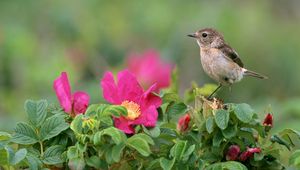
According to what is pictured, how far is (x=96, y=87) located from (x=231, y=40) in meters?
2.04

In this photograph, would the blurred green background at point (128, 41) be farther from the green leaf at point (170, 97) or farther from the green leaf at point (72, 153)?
the green leaf at point (72, 153)

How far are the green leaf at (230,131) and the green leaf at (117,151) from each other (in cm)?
33

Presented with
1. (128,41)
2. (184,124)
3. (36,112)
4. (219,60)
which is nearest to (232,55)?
(219,60)

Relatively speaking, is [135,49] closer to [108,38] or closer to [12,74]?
[108,38]

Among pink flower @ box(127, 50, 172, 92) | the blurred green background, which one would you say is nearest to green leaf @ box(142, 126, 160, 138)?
pink flower @ box(127, 50, 172, 92)

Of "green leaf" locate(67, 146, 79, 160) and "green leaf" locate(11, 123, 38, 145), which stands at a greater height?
"green leaf" locate(11, 123, 38, 145)

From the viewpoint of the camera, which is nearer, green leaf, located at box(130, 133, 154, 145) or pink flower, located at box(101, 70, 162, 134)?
green leaf, located at box(130, 133, 154, 145)

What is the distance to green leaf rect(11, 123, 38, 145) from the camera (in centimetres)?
281

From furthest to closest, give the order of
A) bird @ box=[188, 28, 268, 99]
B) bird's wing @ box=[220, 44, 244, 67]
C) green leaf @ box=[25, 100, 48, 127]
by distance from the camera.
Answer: bird's wing @ box=[220, 44, 244, 67]
bird @ box=[188, 28, 268, 99]
green leaf @ box=[25, 100, 48, 127]

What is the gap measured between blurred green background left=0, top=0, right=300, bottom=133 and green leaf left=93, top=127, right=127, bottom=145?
13.0 ft

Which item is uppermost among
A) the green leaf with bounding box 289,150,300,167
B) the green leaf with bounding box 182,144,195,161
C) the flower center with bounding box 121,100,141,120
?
the flower center with bounding box 121,100,141,120

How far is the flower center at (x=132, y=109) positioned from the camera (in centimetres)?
289

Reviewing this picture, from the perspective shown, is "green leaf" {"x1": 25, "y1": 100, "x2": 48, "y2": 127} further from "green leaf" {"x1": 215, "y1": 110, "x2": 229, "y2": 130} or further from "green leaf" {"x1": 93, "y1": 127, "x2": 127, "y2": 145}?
"green leaf" {"x1": 215, "y1": 110, "x2": 229, "y2": 130}

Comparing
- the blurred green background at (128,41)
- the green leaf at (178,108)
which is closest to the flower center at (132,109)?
the green leaf at (178,108)
